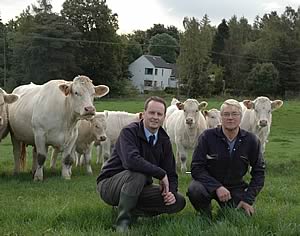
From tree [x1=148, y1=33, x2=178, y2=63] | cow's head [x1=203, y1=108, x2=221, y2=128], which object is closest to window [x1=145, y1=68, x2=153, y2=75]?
tree [x1=148, y1=33, x2=178, y2=63]

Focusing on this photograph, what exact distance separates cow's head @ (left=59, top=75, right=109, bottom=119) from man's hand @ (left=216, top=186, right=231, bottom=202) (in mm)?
4313

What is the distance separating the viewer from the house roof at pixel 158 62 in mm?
98519

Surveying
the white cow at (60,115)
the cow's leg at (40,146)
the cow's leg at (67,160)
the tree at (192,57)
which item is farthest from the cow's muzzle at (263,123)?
the tree at (192,57)

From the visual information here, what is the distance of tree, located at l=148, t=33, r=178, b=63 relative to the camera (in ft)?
339

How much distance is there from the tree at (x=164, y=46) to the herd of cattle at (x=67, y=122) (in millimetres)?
90513

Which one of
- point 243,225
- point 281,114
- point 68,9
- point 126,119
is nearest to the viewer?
point 243,225

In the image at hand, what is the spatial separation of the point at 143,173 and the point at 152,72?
97.5 metres

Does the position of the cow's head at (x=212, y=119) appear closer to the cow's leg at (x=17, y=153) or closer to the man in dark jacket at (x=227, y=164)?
the cow's leg at (x=17, y=153)

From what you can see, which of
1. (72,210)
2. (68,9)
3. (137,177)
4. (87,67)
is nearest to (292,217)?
(137,177)

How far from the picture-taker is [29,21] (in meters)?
70.8

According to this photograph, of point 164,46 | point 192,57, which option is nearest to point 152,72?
point 164,46

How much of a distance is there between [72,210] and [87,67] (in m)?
59.6

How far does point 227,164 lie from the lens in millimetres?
6246

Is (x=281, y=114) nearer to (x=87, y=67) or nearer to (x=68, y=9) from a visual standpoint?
(x=87, y=67)
